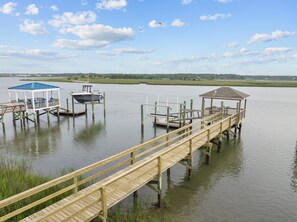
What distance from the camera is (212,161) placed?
1262 cm

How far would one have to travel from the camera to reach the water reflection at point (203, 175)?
28.5 feet

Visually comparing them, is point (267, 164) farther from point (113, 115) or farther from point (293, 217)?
point (113, 115)

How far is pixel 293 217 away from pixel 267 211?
0.76 metres

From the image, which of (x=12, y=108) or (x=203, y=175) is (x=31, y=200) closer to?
(x=203, y=175)

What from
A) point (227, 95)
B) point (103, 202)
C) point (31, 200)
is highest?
point (227, 95)

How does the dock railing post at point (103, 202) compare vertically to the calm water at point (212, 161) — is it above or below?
above

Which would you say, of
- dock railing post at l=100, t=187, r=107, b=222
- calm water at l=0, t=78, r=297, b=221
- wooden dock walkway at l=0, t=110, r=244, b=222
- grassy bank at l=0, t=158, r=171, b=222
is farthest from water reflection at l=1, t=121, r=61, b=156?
dock railing post at l=100, t=187, r=107, b=222

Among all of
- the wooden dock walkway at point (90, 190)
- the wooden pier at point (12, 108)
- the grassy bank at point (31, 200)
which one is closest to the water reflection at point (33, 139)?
the wooden pier at point (12, 108)

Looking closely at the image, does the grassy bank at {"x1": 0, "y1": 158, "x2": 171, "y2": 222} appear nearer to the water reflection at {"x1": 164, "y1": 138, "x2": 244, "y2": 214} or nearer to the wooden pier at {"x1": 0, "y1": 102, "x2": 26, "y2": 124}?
the water reflection at {"x1": 164, "y1": 138, "x2": 244, "y2": 214}


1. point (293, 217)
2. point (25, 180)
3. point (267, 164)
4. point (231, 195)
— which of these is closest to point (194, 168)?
point (231, 195)

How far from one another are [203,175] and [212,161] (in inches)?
84.0

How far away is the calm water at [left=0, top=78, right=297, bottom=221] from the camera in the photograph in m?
7.98

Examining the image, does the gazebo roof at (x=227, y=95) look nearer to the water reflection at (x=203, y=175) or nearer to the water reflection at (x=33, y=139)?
the water reflection at (x=203, y=175)

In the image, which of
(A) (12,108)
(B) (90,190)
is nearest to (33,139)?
(A) (12,108)
